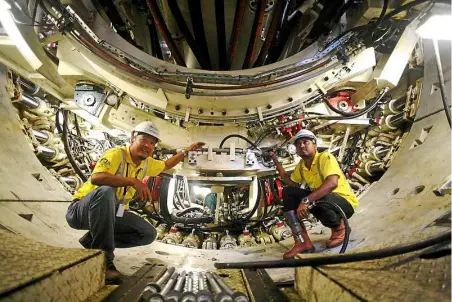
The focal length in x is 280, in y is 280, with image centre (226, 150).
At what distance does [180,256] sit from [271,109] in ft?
6.85

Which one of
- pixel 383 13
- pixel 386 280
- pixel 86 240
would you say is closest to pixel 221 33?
pixel 383 13

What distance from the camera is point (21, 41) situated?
2.79 metres

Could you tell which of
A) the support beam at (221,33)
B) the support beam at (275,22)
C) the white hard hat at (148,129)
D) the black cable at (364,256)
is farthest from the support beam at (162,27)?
the black cable at (364,256)

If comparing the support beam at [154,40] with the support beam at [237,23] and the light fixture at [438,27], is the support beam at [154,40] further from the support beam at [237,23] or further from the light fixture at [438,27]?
the light fixture at [438,27]

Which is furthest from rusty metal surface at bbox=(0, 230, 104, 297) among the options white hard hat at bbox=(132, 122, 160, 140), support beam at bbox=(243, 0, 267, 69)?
support beam at bbox=(243, 0, 267, 69)

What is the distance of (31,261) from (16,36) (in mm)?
2430

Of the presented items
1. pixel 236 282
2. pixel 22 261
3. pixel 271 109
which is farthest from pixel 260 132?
pixel 22 261

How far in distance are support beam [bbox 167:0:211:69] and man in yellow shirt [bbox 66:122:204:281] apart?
1956mm

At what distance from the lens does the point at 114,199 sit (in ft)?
7.14

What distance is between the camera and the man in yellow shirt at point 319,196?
8.36ft

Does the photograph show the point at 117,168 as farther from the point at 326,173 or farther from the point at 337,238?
the point at 337,238

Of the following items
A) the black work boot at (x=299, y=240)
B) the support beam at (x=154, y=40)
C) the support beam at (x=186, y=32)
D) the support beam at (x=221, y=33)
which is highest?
the support beam at (x=154, y=40)

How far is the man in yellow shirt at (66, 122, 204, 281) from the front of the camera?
208 cm

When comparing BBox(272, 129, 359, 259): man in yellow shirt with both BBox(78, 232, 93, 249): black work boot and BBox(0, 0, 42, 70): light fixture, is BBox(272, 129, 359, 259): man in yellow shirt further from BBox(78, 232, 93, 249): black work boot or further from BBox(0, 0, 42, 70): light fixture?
BBox(0, 0, 42, 70): light fixture
